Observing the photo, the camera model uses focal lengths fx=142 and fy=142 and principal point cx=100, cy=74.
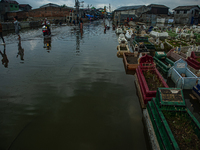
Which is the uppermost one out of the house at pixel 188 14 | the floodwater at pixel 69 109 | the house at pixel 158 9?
the house at pixel 158 9

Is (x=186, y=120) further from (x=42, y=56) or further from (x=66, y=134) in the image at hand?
(x=42, y=56)

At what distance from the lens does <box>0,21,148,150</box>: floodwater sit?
4.67 m

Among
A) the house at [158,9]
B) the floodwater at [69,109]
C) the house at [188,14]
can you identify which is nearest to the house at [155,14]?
the house at [158,9]

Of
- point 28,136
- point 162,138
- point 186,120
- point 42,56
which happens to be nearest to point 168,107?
point 186,120

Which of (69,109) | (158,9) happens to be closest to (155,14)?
(158,9)

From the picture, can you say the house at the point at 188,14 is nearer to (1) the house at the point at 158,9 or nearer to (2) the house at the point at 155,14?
(2) the house at the point at 155,14

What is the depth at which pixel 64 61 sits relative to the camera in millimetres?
12055

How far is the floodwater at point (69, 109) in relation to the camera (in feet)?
15.3

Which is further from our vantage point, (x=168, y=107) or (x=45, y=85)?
(x=45, y=85)

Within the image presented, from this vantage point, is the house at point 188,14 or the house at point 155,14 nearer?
the house at point 188,14

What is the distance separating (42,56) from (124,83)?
850 cm

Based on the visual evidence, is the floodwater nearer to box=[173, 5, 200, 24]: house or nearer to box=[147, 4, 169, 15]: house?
box=[173, 5, 200, 24]: house

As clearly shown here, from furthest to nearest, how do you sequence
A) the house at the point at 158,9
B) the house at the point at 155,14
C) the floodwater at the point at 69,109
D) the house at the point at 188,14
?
the house at the point at 158,9, the house at the point at 155,14, the house at the point at 188,14, the floodwater at the point at 69,109

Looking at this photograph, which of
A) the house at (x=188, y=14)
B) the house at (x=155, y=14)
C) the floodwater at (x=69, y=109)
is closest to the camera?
the floodwater at (x=69, y=109)
